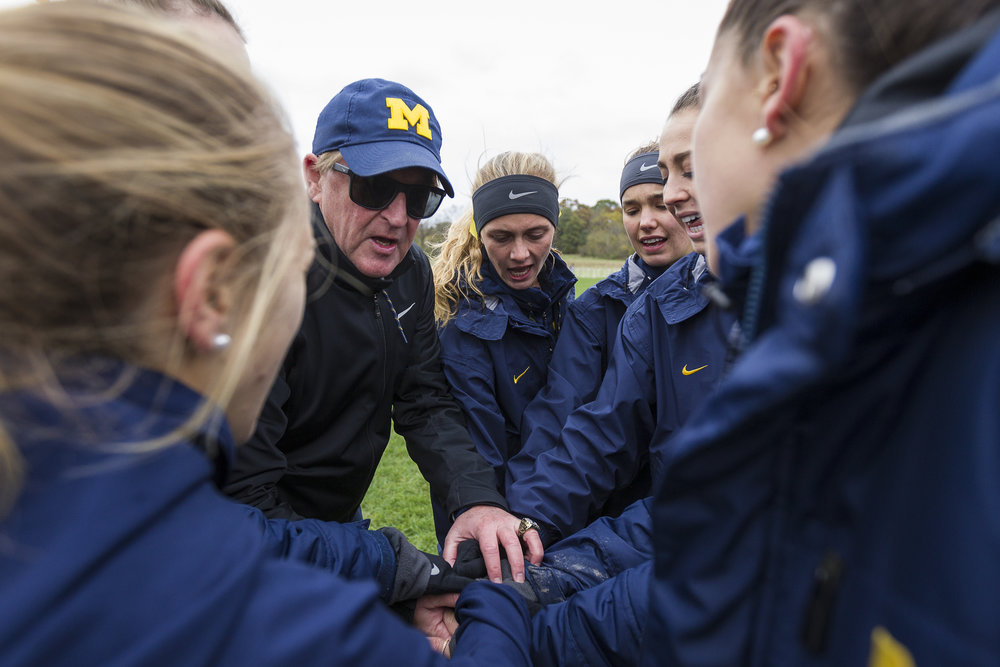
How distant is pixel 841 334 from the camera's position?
655 mm

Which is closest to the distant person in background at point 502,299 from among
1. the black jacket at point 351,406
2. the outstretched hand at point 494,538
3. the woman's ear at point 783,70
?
the black jacket at point 351,406

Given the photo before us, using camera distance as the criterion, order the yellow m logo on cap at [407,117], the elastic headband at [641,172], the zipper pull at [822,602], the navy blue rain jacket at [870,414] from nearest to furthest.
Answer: the navy blue rain jacket at [870,414] < the zipper pull at [822,602] < the yellow m logo on cap at [407,117] < the elastic headband at [641,172]

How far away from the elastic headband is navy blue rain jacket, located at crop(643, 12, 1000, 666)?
3.02 meters

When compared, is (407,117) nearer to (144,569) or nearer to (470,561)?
(470,561)

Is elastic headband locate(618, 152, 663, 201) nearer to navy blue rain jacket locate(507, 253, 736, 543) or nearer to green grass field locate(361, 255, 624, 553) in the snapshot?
navy blue rain jacket locate(507, 253, 736, 543)

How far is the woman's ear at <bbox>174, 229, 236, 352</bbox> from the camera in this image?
34.7 inches

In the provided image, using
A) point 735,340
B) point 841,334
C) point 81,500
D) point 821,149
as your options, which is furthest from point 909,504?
point 81,500

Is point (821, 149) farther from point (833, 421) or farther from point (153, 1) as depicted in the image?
point (153, 1)

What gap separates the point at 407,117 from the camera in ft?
9.05

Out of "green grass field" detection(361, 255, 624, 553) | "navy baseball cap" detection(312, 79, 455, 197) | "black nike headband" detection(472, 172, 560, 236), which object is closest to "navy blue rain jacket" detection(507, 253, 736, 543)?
"black nike headband" detection(472, 172, 560, 236)

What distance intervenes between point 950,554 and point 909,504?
0.25 ft

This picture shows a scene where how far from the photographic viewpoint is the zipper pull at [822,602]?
810 millimetres

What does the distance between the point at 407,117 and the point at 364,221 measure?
23.1 inches

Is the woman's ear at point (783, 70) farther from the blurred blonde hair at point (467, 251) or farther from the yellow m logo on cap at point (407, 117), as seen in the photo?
the blurred blonde hair at point (467, 251)
